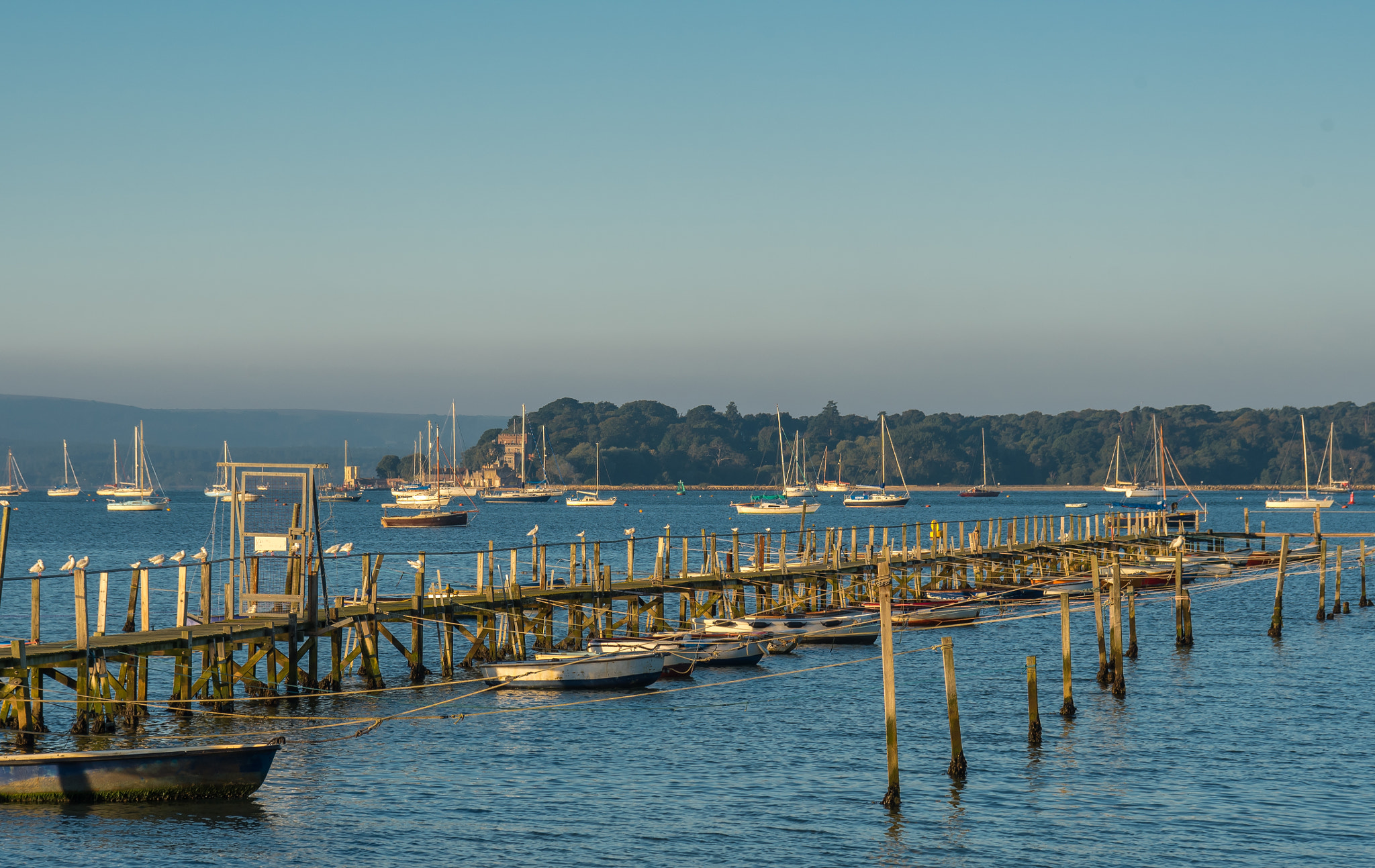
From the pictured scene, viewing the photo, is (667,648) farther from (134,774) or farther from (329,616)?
(134,774)

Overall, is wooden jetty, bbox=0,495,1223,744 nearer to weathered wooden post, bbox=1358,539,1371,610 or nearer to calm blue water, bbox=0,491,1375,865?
calm blue water, bbox=0,491,1375,865

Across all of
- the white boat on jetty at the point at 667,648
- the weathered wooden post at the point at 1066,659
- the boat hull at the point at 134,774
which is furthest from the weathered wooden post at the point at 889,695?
the white boat on jetty at the point at 667,648

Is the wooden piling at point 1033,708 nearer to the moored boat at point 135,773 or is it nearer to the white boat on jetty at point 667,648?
the white boat on jetty at point 667,648

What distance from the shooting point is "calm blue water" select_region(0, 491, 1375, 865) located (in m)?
23.1

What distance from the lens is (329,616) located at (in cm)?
3616

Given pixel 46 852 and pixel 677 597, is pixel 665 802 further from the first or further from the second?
pixel 677 597

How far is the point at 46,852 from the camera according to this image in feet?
72.4

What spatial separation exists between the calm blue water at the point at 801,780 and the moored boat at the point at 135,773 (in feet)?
0.98

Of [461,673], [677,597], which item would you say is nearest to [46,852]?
[461,673]

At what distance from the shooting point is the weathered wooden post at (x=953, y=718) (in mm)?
24734

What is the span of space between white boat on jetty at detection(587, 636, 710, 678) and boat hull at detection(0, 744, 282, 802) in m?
15.6

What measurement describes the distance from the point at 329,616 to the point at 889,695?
18618 mm

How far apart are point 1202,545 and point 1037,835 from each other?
98934 mm

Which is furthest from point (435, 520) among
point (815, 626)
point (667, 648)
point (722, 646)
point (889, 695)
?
point (889, 695)
